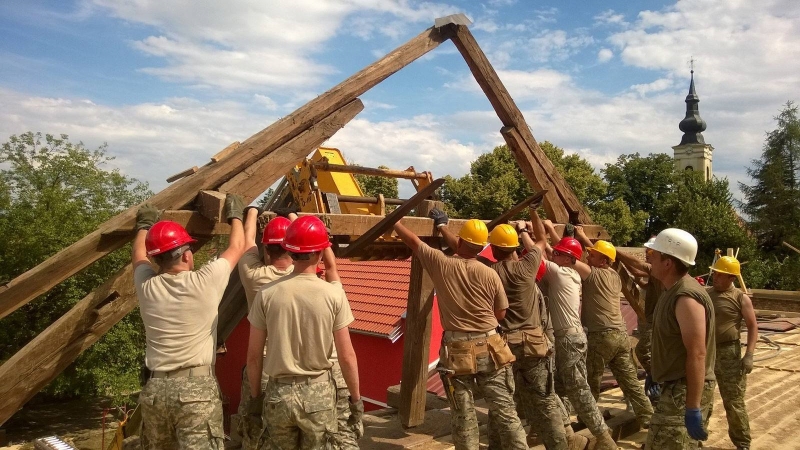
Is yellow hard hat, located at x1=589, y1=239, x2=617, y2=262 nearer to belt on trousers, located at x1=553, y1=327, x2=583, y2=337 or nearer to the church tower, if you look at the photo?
belt on trousers, located at x1=553, y1=327, x2=583, y2=337

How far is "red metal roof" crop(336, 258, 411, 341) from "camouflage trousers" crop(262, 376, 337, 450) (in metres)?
8.20

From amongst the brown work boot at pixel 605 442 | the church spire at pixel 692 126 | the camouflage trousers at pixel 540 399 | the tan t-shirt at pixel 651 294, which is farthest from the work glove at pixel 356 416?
Result: the church spire at pixel 692 126

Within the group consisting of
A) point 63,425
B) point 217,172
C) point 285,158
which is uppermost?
point 285,158

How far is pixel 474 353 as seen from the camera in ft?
14.8

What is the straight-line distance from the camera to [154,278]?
3.31 meters

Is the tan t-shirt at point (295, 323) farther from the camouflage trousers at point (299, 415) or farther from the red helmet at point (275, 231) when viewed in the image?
the red helmet at point (275, 231)

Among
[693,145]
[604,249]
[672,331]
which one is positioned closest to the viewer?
[672,331]

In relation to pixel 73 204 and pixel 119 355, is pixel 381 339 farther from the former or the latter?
pixel 73 204

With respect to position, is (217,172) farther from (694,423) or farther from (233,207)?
(694,423)

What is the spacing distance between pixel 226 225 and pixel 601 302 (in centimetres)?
384

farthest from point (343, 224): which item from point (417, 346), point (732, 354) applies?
point (732, 354)

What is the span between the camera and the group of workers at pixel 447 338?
3303mm

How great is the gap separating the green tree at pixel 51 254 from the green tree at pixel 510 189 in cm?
1863

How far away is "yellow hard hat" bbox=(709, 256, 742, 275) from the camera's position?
5570mm
